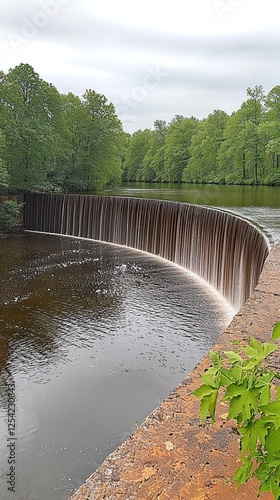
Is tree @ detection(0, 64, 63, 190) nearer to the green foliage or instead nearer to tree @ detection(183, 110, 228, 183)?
the green foliage

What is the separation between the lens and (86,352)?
30.2 feet

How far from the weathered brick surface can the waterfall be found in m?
7.54

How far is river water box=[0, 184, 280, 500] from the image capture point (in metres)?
6.30

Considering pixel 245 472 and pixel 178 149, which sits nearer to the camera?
pixel 245 472

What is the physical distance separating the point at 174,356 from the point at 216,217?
8.23 meters

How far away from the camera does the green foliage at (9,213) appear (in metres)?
25.8

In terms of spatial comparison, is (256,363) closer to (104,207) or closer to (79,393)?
(79,393)

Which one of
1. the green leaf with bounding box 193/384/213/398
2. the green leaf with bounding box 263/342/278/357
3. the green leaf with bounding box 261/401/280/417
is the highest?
the green leaf with bounding box 263/342/278/357

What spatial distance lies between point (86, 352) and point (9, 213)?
18.6 metres

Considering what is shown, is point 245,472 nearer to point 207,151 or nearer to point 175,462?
point 175,462

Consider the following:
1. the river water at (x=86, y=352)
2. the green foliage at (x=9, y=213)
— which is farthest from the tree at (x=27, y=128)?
the river water at (x=86, y=352)

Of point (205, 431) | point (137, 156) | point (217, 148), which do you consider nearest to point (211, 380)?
point (205, 431)

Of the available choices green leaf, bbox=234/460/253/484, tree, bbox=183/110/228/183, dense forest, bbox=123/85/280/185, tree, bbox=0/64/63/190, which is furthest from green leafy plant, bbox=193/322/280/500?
tree, bbox=183/110/228/183

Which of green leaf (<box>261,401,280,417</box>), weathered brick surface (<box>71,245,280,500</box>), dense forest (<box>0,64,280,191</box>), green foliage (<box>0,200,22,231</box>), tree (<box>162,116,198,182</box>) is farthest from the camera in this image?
tree (<box>162,116,198,182</box>)
